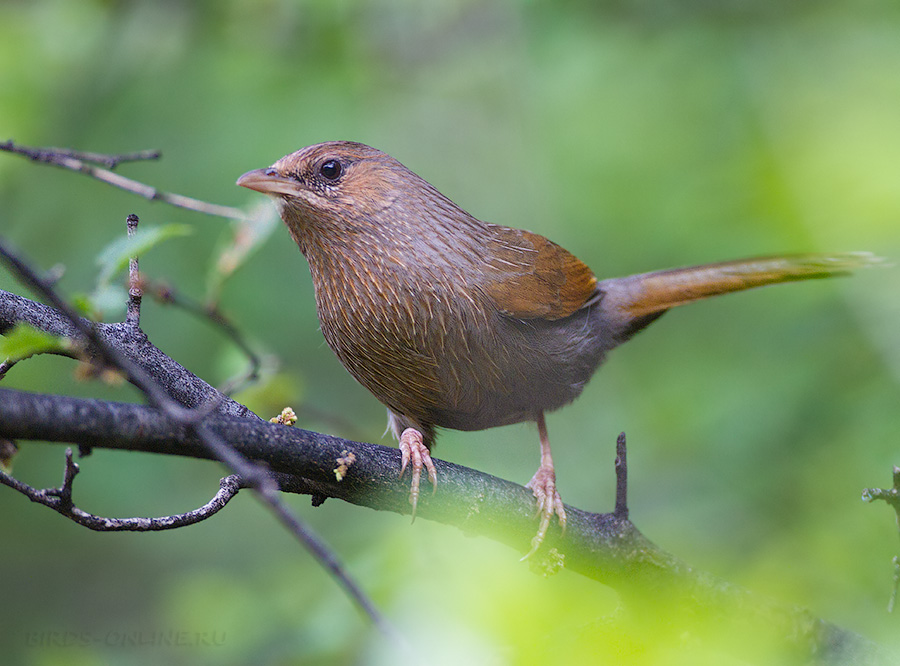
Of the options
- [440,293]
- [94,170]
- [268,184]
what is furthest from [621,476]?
[94,170]

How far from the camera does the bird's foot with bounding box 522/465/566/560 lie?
314cm

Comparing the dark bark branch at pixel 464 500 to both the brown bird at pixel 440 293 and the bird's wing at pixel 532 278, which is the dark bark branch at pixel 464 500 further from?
the bird's wing at pixel 532 278

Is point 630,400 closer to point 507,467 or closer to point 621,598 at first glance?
point 507,467

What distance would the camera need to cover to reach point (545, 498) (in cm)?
348

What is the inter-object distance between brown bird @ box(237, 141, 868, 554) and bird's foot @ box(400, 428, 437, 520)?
0.01 metres

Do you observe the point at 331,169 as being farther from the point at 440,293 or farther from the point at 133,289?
the point at 133,289

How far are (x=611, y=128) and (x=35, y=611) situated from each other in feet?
18.2

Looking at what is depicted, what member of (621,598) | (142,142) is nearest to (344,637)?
(621,598)

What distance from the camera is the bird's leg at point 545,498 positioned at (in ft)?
10.3

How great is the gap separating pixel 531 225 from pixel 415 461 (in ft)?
13.4

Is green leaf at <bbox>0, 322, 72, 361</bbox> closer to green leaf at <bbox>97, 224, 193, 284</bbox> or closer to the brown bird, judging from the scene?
green leaf at <bbox>97, 224, 193, 284</bbox>

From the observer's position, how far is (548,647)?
2326mm

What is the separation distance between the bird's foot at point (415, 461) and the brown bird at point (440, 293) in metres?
0.01

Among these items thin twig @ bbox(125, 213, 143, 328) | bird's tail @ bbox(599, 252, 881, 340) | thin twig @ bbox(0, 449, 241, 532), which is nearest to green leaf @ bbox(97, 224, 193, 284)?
thin twig @ bbox(125, 213, 143, 328)
